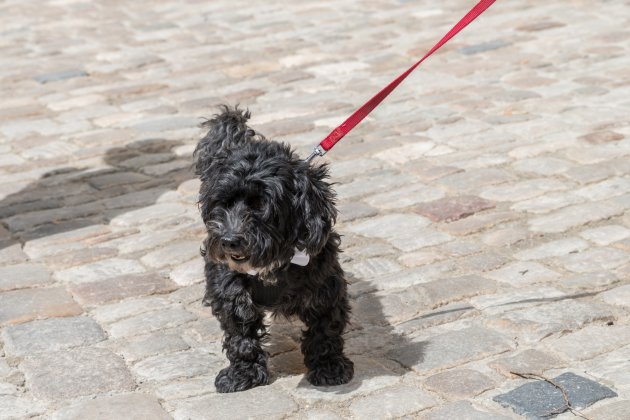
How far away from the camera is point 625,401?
4.10 m

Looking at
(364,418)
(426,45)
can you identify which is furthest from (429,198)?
(426,45)

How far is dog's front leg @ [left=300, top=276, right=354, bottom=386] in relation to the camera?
4.42m

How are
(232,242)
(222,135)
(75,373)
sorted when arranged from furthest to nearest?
1. (222,135)
2. (75,373)
3. (232,242)

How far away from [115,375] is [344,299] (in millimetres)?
1065

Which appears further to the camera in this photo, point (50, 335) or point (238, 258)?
point (50, 335)

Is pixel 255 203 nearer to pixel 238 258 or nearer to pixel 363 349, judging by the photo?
pixel 238 258

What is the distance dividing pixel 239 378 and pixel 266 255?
2.08ft

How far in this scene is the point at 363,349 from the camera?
15.8ft

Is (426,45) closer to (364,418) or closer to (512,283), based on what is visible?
(512,283)

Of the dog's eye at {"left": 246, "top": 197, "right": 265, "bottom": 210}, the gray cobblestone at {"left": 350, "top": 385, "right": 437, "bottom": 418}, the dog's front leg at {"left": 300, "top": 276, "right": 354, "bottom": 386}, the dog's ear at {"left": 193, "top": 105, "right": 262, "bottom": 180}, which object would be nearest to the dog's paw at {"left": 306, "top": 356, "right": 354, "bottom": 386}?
the dog's front leg at {"left": 300, "top": 276, "right": 354, "bottom": 386}

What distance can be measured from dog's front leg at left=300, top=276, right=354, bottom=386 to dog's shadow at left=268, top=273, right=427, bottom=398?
48 mm

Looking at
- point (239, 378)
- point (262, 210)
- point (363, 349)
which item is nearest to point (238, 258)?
point (262, 210)

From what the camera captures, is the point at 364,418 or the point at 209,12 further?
the point at 209,12

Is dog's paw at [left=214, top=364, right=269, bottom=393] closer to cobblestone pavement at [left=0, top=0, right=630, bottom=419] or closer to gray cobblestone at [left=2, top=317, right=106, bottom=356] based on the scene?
cobblestone pavement at [left=0, top=0, right=630, bottom=419]
